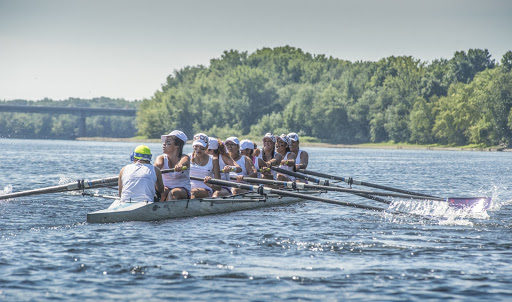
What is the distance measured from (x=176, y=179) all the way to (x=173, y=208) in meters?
0.89

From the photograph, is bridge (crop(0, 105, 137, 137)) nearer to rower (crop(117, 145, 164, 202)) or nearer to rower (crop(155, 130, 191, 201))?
rower (crop(155, 130, 191, 201))

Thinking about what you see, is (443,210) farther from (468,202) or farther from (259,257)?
(259,257)

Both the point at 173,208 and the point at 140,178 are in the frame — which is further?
the point at 173,208

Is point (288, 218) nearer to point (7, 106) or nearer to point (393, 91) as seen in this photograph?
point (393, 91)

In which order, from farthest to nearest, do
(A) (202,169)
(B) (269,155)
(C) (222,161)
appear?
(B) (269,155) → (C) (222,161) → (A) (202,169)

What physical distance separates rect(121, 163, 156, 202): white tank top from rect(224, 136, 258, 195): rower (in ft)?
15.9

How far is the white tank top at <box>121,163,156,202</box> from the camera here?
49.1 ft

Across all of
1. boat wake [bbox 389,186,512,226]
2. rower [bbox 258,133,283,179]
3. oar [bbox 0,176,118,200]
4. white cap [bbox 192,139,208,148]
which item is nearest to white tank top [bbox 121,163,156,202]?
oar [bbox 0,176,118,200]

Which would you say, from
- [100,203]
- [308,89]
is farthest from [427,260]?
[308,89]

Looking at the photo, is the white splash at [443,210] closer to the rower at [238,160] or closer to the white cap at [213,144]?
the rower at [238,160]

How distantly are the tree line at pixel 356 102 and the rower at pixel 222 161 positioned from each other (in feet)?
295

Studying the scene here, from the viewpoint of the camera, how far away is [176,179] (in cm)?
1700

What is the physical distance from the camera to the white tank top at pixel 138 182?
15.0m

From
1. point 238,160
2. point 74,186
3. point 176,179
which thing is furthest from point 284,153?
point 74,186
